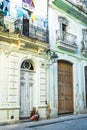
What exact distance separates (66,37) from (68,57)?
1.36 meters

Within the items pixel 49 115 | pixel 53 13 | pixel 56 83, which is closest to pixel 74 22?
pixel 53 13

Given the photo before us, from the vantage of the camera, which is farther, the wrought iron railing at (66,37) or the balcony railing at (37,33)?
the wrought iron railing at (66,37)

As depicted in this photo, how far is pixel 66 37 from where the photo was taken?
60.4ft

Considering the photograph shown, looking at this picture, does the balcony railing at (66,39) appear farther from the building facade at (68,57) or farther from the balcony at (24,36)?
the balcony at (24,36)

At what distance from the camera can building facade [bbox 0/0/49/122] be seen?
1377cm

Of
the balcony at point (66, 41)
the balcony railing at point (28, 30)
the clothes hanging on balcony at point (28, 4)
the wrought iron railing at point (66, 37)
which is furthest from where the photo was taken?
the wrought iron railing at point (66, 37)

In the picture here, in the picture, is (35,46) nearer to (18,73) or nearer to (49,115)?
(18,73)

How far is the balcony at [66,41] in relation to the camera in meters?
17.6

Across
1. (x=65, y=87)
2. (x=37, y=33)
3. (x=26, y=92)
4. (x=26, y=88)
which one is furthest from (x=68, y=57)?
(x=26, y=92)

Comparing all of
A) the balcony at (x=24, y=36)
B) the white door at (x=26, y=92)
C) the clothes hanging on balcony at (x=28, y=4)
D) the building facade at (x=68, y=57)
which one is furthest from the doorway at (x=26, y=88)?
the clothes hanging on balcony at (x=28, y=4)

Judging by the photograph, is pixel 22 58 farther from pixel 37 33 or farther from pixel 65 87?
pixel 65 87

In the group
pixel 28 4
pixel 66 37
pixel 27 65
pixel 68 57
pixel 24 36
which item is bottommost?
pixel 27 65

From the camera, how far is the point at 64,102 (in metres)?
18.1

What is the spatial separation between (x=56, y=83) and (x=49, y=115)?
6.79 ft
